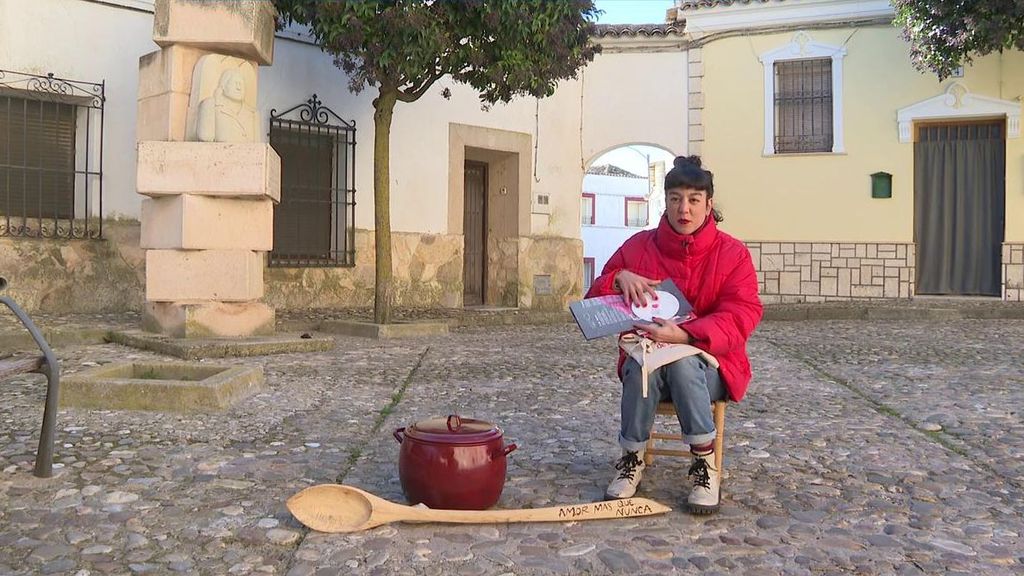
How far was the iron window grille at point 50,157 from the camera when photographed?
25.8 feet

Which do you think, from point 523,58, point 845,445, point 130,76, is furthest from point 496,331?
point 845,445

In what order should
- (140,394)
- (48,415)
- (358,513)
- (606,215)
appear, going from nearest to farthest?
(358,513) < (48,415) < (140,394) < (606,215)

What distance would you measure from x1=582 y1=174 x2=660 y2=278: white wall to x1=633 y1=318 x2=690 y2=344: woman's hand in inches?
1004

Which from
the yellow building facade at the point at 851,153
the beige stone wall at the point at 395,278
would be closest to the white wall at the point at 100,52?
the beige stone wall at the point at 395,278

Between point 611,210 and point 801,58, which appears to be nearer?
point 801,58

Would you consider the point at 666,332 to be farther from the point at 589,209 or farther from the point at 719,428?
the point at 589,209

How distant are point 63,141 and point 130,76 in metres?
0.93

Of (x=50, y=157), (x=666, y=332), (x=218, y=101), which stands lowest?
(x=666, y=332)

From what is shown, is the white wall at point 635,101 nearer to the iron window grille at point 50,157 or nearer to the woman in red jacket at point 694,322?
the iron window grille at point 50,157

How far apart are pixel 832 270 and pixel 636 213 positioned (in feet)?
58.0

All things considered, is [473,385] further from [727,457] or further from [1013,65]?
[1013,65]

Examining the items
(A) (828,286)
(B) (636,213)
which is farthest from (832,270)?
(B) (636,213)

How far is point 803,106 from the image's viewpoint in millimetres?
12445

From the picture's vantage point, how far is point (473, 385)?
503 centimetres
